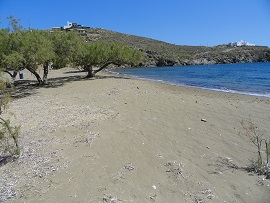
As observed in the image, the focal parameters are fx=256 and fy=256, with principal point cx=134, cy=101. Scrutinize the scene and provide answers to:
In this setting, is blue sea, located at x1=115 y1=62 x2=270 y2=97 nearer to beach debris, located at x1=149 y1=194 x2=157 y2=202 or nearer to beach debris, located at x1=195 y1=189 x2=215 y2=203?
beach debris, located at x1=195 y1=189 x2=215 y2=203

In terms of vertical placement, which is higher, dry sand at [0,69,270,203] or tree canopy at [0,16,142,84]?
tree canopy at [0,16,142,84]

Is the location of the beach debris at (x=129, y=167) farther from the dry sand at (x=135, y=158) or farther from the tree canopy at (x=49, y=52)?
the tree canopy at (x=49, y=52)

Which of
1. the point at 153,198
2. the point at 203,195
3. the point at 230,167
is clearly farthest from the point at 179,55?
the point at 153,198

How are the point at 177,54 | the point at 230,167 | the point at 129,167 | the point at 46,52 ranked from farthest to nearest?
the point at 177,54 < the point at 46,52 < the point at 129,167 < the point at 230,167

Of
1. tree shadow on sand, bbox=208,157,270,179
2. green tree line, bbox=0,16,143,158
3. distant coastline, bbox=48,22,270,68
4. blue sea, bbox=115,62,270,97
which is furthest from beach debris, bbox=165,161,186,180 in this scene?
distant coastline, bbox=48,22,270,68

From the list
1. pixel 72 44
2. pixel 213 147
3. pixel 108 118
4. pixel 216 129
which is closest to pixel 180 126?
pixel 216 129

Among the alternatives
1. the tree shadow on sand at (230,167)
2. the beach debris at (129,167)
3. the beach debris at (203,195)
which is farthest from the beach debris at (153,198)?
the tree shadow on sand at (230,167)

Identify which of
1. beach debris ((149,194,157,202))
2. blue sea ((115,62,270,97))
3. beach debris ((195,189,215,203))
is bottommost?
blue sea ((115,62,270,97))

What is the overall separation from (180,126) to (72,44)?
14.4 m

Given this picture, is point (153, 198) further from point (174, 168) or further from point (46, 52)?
point (46, 52)

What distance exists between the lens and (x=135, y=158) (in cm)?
551

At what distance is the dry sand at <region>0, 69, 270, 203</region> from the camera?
4273mm

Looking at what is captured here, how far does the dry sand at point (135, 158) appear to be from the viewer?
4273mm

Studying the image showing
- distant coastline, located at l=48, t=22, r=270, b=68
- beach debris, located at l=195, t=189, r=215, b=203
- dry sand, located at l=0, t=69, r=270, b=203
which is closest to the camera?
beach debris, located at l=195, t=189, r=215, b=203
